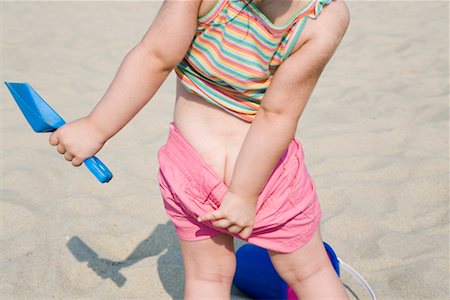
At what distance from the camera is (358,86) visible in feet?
13.4

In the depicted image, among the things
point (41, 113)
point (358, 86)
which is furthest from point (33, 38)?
point (41, 113)

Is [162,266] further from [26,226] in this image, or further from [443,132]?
[443,132]

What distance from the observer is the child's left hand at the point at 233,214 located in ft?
4.82

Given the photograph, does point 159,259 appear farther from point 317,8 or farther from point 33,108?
point 317,8

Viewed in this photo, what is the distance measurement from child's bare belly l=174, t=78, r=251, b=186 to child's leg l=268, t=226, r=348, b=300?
0.95ft

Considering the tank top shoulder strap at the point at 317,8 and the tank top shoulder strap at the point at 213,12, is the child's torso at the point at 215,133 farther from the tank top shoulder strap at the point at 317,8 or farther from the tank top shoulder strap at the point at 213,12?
the tank top shoulder strap at the point at 317,8

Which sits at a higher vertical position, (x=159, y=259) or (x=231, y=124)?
(x=231, y=124)

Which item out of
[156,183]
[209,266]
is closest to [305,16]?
[209,266]

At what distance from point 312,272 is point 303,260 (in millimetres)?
48

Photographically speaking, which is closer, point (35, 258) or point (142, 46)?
point (142, 46)

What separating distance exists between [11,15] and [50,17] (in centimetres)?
33

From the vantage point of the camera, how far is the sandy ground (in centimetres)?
228

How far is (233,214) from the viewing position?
4.82ft

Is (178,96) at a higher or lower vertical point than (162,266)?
higher
